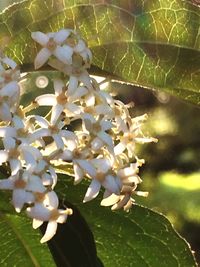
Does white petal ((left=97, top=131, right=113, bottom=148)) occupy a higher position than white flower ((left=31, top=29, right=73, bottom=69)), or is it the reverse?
white flower ((left=31, top=29, right=73, bottom=69))

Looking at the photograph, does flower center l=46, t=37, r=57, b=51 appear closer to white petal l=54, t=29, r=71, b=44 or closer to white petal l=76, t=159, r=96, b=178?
white petal l=54, t=29, r=71, b=44

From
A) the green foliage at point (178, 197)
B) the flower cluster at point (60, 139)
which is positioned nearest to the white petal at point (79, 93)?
the flower cluster at point (60, 139)

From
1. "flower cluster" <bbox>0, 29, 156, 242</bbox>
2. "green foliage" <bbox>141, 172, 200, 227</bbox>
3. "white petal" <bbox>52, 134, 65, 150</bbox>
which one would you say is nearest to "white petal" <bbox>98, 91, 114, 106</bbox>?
"flower cluster" <bbox>0, 29, 156, 242</bbox>

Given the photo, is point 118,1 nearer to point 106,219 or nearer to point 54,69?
point 54,69

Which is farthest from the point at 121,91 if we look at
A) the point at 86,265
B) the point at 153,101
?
the point at 86,265

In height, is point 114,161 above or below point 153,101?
above

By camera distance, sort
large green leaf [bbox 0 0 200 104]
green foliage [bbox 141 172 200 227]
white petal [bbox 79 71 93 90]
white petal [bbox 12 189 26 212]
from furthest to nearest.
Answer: green foliage [bbox 141 172 200 227], large green leaf [bbox 0 0 200 104], white petal [bbox 79 71 93 90], white petal [bbox 12 189 26 212]

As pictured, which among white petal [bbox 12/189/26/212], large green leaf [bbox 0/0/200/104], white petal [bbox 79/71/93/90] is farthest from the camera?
large green leaf [bbox 0/0/200/104]

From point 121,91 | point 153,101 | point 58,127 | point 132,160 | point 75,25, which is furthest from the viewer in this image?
point 153,101
